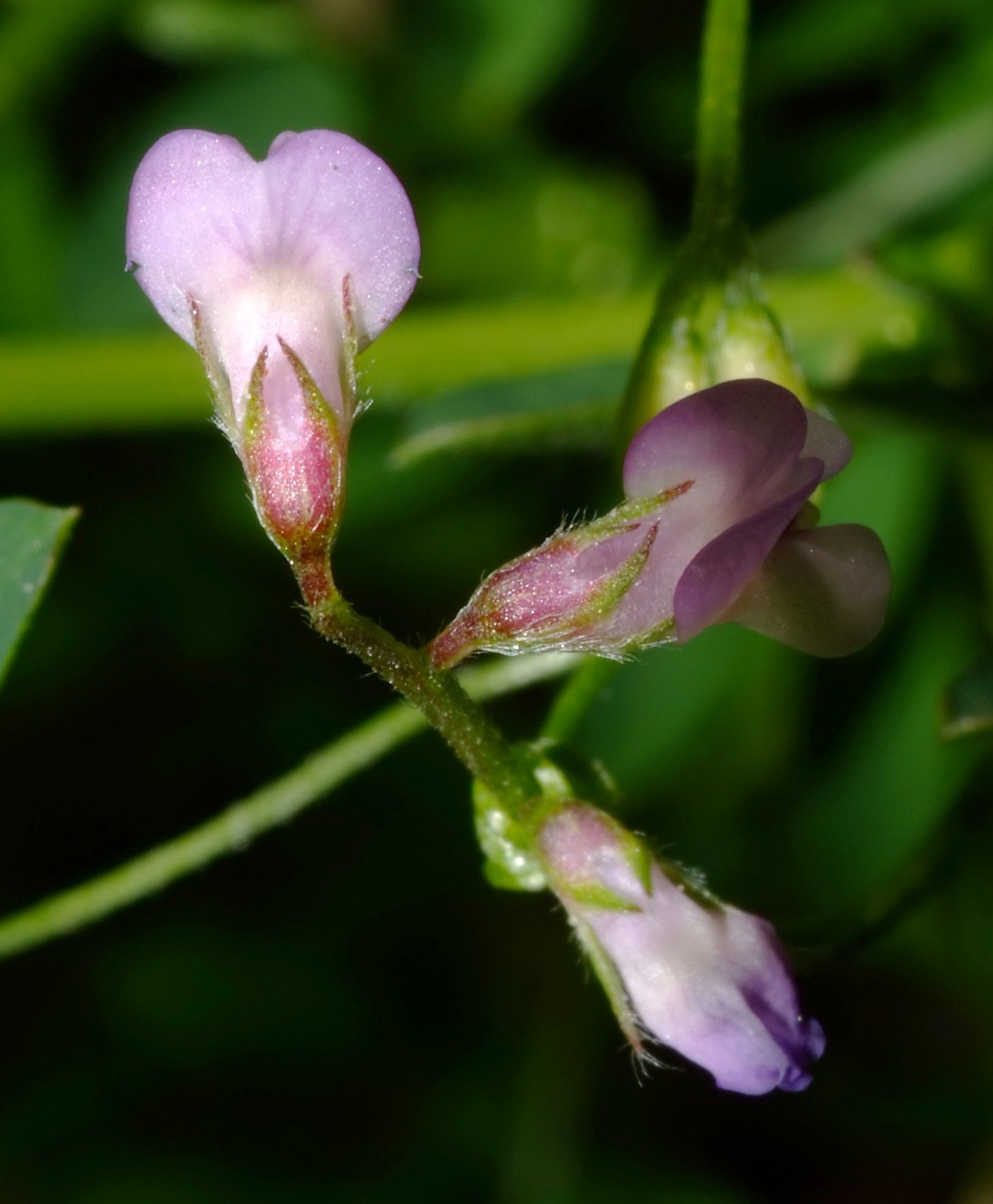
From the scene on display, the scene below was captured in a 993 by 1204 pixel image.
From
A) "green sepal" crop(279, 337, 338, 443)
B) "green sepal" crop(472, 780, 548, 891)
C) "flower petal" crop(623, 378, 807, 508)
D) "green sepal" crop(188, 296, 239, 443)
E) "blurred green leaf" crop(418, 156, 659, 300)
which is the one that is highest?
"blurred green leaf" crop(418, 156, 659, 300)

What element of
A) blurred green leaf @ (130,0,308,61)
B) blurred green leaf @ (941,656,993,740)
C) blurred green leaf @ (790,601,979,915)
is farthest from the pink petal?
blurred green leaf @ (130,0,308,61)

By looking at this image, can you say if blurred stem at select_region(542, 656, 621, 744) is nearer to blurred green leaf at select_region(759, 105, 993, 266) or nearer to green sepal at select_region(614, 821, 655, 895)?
green sepal at select_region(614, 821, 655, 895)

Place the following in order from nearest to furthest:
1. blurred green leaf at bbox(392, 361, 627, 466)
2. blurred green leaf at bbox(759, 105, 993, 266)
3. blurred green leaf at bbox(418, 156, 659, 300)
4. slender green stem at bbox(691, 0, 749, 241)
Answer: slender green stem at bbox(691, 0, 749, 241) < blurred green leaf at bbox(392, 361, 627, 466) < blurred green leaf at bbox(759, 105, 993, 266) < blurred green leaf at bbox(418, 156, 659, 300)

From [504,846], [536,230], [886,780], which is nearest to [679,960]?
[504,846]

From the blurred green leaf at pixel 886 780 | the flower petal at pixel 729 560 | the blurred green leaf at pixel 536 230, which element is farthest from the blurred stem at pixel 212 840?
the blurred green leaf at pixel 536 230

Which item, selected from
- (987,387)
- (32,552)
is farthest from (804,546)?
(987,387)

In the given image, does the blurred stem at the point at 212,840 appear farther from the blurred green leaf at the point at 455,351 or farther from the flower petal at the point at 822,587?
the blurred green leaf at the point at 455,351
